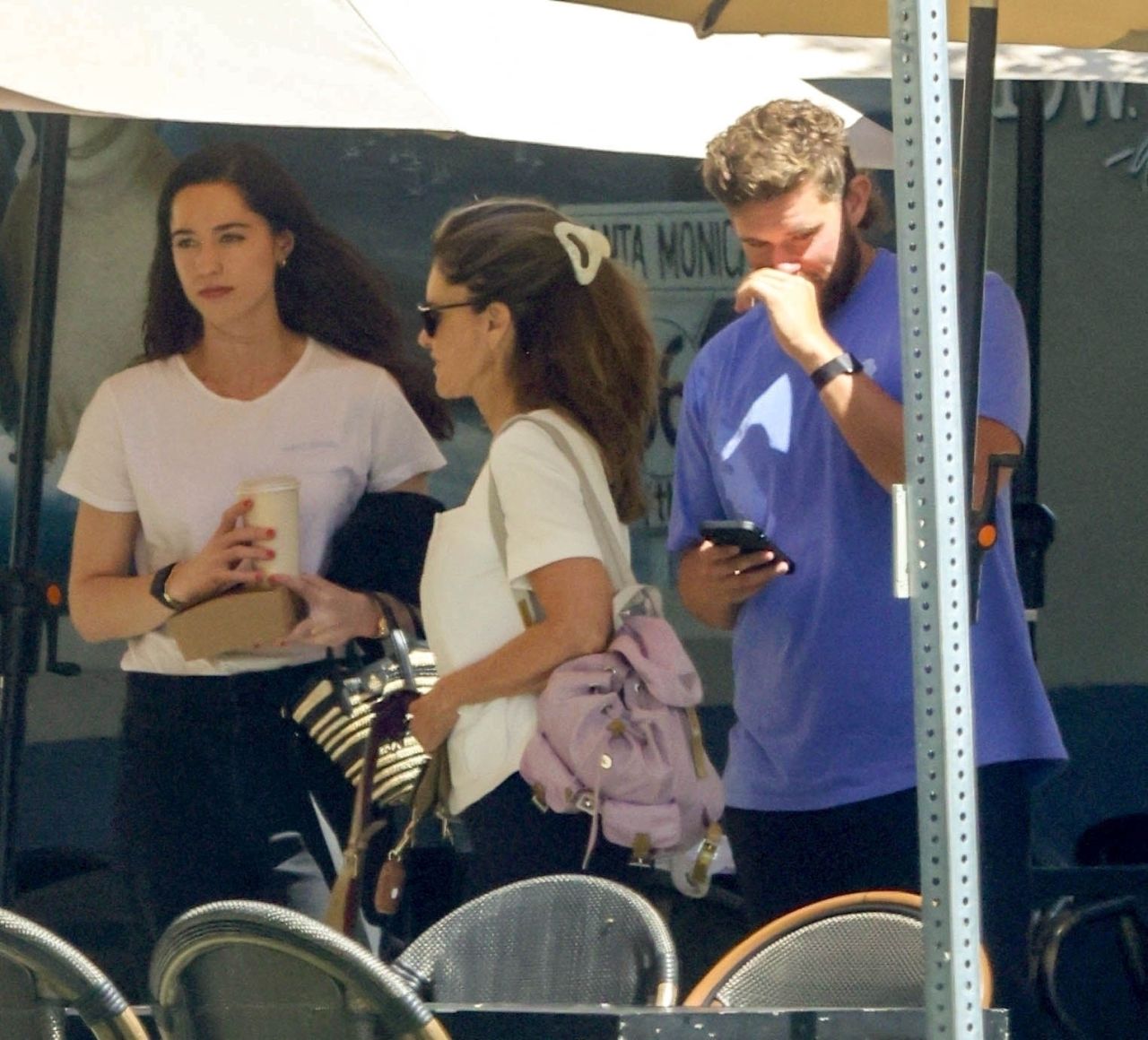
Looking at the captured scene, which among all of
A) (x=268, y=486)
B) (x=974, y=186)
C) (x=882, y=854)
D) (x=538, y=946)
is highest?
(x=974, y=186)

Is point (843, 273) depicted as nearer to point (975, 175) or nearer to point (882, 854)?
point (975, 175)

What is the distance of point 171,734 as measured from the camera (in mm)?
3709

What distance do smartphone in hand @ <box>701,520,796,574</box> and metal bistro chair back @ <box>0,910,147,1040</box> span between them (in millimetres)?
1150

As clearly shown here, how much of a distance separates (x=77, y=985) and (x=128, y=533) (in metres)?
1.73

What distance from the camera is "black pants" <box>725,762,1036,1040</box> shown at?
2941 millimetres

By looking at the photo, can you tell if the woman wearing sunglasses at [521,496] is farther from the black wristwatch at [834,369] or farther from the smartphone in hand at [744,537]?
the black wristwatch at [834,369]

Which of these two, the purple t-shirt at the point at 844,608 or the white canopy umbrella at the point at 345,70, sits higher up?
the white canopy umbrella at the point at 345,70

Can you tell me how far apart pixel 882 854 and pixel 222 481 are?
1.43 metres

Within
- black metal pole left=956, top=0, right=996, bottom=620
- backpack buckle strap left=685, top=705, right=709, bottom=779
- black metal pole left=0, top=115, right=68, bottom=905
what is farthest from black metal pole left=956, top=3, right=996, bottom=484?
black metal pole left=0, top=115, right=68, bottom=905

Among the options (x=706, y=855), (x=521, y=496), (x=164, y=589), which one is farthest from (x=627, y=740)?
(x=164, y=589)

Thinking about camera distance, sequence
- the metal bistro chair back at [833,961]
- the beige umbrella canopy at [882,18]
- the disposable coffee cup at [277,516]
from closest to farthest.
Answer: the metal bistro chair back at [833,961]
the disposable coffee cup at [277,516]
the beige umbrella canopy at [882,18]

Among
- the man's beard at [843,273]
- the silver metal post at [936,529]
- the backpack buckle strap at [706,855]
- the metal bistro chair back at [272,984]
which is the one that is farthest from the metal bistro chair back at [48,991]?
the man's beard at [843,273]

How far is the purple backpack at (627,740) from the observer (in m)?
3.22

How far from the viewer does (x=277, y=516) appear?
357 cm
